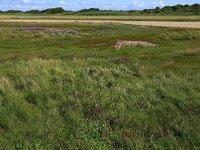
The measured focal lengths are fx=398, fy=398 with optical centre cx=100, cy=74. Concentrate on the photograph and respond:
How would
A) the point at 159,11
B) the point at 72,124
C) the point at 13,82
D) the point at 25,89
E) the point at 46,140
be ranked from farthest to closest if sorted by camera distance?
1. the point at 159,11
2. the point at 13,82
3. the point at 25,89
4. the point at 72,124
5. the point at 46,140

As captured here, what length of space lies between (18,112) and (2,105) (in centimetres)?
82

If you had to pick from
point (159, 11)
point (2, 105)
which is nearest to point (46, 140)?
point (2, 105)

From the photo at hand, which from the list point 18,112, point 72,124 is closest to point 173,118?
point 72,124

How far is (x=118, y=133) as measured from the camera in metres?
8.75

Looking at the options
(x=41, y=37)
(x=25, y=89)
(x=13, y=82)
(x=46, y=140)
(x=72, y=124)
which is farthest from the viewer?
(x=41, y=37)

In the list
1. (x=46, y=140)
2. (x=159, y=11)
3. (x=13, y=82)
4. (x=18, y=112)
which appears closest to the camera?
(x=46, y=140)

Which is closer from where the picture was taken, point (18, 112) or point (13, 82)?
point (18, 112)

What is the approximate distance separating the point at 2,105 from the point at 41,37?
40.5 meters

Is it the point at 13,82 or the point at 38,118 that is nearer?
the point at 38,118

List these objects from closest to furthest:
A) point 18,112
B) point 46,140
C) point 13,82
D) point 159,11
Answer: point 46,140 < point 18,112 < point 13,82 < point 159,11

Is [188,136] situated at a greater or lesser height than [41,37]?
greater

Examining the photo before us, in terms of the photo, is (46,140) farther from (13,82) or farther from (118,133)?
(13,82)

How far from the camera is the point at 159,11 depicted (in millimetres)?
187625

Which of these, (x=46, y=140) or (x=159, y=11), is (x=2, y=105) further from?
(x=159, y=11)
